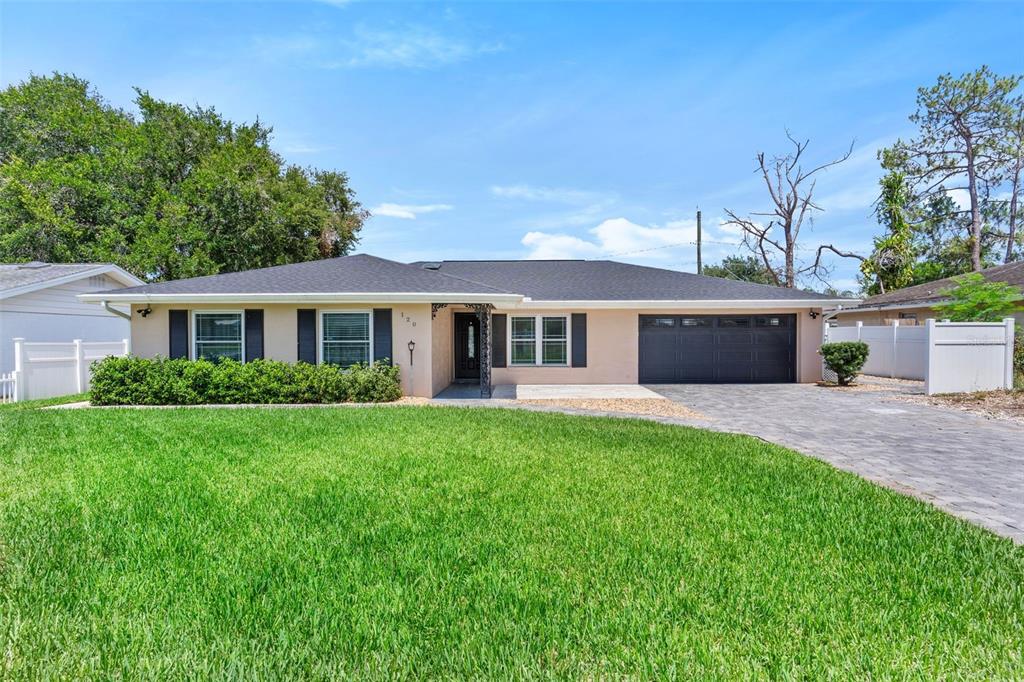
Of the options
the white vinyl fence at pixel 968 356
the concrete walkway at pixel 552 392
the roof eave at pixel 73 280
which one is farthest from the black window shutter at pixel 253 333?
the white vinyl fence at pixel 968 356

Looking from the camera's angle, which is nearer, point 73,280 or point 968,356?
point 968,356

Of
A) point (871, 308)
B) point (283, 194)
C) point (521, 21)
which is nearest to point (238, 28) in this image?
point (521, 21)

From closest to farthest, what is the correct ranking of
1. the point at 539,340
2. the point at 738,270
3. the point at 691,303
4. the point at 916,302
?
the point at 691,303 → the point at 539,340 → the point at 916,302 → the point at 738,270

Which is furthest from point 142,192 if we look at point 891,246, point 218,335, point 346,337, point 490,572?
point 891,246

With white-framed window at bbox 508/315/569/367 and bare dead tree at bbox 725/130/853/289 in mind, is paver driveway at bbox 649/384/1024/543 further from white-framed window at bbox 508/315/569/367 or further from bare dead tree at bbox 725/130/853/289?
Answer: bare dead tree at bbox 725/130/853/289

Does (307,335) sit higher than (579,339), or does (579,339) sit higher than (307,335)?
(307,335)

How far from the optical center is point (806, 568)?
11.1ft

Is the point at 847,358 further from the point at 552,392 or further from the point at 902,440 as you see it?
the point at 552,392

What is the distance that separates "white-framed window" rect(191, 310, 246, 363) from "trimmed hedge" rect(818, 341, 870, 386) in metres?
15.6

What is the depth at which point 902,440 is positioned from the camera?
7758 mm

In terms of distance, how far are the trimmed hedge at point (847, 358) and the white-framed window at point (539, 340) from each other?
7.44 meters

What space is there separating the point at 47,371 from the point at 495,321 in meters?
11.7

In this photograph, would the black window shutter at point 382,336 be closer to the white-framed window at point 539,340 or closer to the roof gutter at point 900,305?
the white-framed window at point 539,340

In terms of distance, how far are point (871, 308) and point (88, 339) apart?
29472 mm
